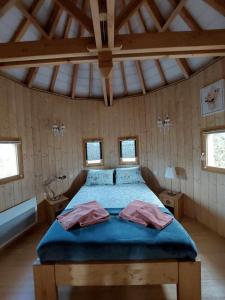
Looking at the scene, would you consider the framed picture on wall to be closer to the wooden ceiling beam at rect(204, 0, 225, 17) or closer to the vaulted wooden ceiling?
the vaulted wooden ceiling

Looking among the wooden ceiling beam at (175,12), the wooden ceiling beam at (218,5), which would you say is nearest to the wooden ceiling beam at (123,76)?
the wooden ceiling beam at (175,12)

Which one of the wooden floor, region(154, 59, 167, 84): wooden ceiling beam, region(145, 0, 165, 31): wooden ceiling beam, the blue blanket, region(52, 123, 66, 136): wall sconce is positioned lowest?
the wooden floor

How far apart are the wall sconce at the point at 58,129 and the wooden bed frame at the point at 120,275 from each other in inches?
112

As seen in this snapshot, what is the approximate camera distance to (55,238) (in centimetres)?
185

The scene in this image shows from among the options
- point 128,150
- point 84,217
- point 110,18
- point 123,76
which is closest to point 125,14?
point 110,18

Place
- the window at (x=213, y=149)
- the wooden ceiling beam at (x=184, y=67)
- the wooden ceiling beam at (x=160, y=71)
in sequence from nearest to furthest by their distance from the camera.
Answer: the window at (x=213, y=149)
the wooden ceiling beam at (x=184, y=67)
the wooden ceiling beam at (x=160, y=71)

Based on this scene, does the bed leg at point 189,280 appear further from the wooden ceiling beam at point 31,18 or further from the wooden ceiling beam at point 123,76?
the wooden ceiling beam at point 123,76

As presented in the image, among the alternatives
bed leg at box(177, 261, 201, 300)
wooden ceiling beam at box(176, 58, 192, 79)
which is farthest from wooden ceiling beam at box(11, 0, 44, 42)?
bed leg at box(177, 261, 201, 300)

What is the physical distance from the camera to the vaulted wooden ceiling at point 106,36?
212 cm

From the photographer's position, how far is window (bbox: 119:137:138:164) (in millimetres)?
4639

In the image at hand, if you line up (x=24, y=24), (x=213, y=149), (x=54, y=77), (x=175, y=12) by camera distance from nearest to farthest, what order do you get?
(x=175, y=12) < (x=24, y=24) < (x=213, y=149) < (x=54, y=77)

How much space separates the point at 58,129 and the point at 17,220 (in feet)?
6.59

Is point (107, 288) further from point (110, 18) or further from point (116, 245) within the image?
Answer: point (110, 18)

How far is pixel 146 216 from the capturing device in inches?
85.8
